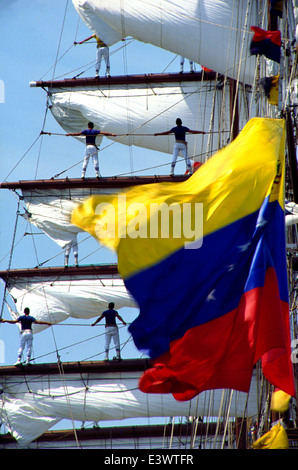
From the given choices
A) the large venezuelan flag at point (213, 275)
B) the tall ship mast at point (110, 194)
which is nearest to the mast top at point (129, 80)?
the tall ship mast at point (110, 194)

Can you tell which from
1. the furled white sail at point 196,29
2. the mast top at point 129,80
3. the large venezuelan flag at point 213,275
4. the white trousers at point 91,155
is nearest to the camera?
the large venezuelan flag at point 213,275

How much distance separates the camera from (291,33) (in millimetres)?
21109

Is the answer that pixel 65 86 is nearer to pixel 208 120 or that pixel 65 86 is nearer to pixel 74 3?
pixel 74 3

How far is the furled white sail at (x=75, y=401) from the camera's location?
25297 millimetres

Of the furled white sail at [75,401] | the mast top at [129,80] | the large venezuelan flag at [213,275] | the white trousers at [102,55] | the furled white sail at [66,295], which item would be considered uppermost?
the white trousers at [102,55]

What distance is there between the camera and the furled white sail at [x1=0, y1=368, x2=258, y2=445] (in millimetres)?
25297

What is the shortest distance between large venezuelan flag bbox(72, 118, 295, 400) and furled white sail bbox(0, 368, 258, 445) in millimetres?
14555

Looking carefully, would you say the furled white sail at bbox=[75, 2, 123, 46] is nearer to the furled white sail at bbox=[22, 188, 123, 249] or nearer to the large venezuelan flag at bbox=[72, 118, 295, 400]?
the furled white sail at bbox=[22, 188, 123, 249]

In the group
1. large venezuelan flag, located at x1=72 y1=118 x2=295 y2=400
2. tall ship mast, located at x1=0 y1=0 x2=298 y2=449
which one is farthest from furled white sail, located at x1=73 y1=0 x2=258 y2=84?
large venezuelan flag, located at x1=72 y1=118 x2=295 y2=400

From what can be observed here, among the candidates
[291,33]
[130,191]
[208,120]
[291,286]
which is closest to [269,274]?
[130,191]

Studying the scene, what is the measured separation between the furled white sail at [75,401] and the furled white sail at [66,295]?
1.97 metres

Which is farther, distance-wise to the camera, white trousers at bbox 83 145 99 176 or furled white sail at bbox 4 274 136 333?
furled white sail at bbox 4 274 136 333

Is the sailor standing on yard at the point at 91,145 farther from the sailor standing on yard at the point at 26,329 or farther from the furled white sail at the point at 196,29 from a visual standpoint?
the sailor standing on yard at the point at 26,329

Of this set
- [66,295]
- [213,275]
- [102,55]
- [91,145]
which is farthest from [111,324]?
[213,275]
